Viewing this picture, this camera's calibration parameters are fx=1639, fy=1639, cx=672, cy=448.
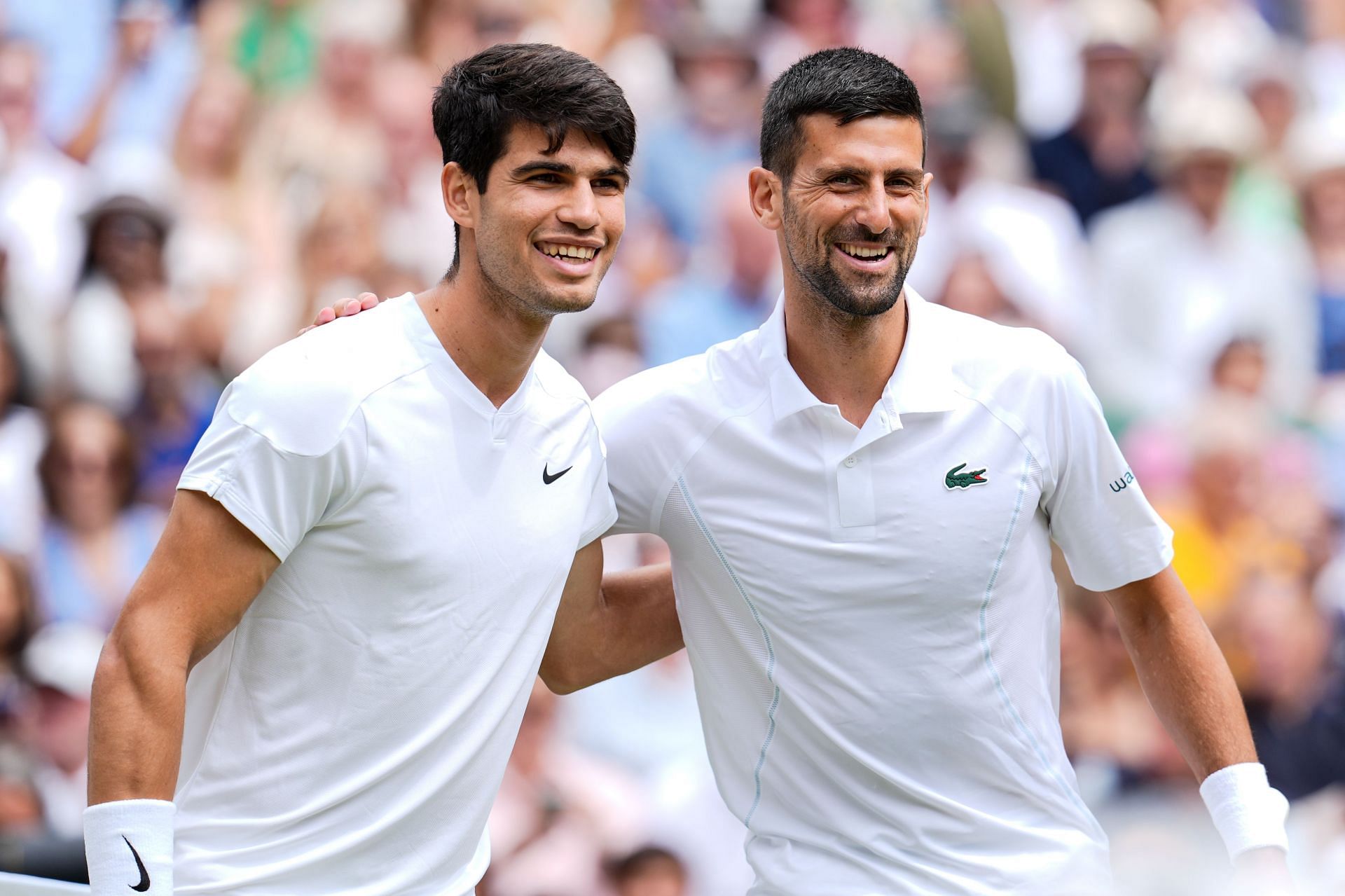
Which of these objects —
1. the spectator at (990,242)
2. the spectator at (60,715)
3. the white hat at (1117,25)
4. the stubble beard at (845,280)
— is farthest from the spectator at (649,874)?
the white hat at (1117,25)

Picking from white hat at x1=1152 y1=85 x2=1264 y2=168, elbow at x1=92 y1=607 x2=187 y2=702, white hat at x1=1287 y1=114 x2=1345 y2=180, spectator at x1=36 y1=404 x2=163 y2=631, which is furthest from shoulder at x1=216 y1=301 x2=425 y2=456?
white hat at x1=1287 y1=114 x2=1345 y2=180

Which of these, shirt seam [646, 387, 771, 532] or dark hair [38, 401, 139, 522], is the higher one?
shirt seam [646, 387, 771, 532]

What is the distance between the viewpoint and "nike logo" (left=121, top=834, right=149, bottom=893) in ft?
7.80

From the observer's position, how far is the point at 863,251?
2.79 m

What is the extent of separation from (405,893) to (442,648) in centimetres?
40

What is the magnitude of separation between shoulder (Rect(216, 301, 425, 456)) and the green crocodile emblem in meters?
0.91

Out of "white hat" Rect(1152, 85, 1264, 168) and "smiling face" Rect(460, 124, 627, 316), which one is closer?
"smiling face" Rect(460, 124, 627, 316)

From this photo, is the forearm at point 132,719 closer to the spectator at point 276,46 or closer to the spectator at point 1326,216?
the spectator at point 276,46

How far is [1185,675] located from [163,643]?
171cm

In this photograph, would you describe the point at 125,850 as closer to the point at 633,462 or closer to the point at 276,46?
the point at 633,462

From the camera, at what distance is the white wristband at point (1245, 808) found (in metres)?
2.71

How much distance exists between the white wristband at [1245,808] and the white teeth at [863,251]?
106 cm

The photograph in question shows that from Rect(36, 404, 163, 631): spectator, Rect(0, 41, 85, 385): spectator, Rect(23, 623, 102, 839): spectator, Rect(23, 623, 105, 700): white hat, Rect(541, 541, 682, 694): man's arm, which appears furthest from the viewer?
Rect(0, 41, 85, 385): spectator

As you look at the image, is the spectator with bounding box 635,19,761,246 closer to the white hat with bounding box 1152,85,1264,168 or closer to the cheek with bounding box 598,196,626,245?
the white hat with bounding box 1152,85,1264,168
